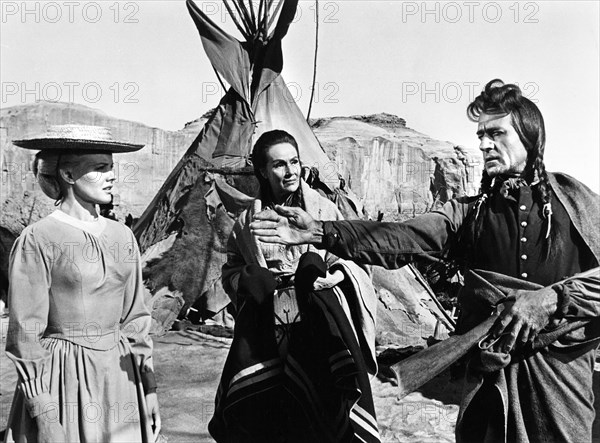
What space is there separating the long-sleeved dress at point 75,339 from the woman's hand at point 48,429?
14 millimetres

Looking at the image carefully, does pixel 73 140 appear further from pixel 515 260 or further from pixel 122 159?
pixel 122 159

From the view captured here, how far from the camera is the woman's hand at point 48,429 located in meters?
3.02

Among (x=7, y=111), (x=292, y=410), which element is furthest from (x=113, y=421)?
(x=7, y=111)

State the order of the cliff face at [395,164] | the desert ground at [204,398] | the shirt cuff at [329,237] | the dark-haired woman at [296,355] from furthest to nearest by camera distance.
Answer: the cliff face at [395,164], the desert ground at [204,398], the dark-haired woman at [296,355], the shirt cuff at [329,237]

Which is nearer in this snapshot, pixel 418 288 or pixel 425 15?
pixel 425 15

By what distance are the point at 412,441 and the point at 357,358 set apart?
0.92 m

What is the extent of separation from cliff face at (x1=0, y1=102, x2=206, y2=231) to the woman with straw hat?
5.60ft

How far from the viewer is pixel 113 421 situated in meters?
3.13

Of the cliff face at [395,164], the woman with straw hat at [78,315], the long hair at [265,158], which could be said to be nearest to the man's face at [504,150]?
the long hair at [265,158]

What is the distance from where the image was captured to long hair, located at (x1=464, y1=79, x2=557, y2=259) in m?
3.07

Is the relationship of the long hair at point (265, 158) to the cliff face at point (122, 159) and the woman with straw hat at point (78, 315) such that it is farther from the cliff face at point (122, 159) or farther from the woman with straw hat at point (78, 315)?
the cliff face at point (122, 159)

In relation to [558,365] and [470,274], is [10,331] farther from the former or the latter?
[558,365]

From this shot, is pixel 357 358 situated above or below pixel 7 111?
below

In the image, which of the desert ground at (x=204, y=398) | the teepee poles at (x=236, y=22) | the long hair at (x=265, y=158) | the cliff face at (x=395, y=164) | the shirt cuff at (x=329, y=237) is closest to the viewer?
the shirt cuff at (x=329, y=237)
